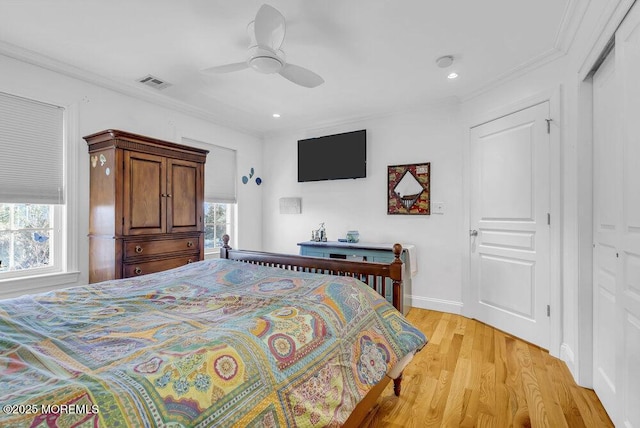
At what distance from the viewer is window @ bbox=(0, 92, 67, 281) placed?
2.46m

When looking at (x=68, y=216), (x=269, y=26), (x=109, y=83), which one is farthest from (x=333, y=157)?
(x=68, y=216)

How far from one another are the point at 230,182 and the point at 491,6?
11.8 feet

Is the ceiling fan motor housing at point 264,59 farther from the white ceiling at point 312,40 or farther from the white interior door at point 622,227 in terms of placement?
the white interior door at point 622,227

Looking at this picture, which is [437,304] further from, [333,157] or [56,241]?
[56,241]

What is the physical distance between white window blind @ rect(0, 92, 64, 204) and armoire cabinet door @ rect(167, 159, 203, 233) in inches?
35.5

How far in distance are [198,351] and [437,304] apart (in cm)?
331

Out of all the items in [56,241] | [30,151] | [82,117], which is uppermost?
[82,117]

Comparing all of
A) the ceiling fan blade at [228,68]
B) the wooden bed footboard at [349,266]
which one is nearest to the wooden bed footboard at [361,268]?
the wooden bed footboard at [349,266]

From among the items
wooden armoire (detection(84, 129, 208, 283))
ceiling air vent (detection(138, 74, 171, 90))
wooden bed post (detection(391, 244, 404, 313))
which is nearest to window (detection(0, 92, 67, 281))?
wooden armoire (detection(84, 129, 208, 283))

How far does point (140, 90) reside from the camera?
10.4ft

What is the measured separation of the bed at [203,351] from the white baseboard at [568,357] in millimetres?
1287

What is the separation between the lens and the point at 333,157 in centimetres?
430

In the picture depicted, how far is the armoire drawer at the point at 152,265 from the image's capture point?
2709 millimetres

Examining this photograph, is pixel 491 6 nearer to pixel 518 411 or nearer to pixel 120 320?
pixel 518 411
